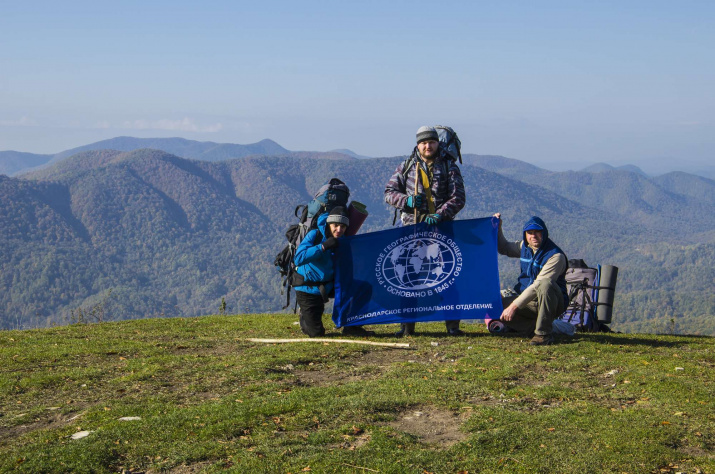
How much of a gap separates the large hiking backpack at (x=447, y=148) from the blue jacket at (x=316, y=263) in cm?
131

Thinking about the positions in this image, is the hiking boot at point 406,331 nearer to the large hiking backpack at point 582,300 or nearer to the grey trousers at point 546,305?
the grey trousers at point 546,305

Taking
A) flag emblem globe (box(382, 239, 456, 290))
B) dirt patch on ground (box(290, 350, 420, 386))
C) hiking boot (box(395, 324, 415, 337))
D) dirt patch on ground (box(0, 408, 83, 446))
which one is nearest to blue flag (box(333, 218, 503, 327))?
flag emblem globe (box(382, 239, 456, 290))

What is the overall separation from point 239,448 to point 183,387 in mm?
2522

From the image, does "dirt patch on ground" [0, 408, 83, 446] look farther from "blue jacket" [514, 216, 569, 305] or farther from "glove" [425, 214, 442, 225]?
"blue jacket" [514, 216, 569, 305]

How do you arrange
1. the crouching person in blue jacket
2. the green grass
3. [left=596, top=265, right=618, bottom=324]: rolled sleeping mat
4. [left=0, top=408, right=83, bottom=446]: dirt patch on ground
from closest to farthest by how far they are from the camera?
the green grass
[left=0, top=408, right=83, bottom=446]: dirt patch on ground
the crouching person in blue jacket
[left=596, top=265, right=618, bottom=324]: rolled sleeping mat

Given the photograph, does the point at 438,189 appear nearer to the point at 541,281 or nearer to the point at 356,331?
the point at 541,281

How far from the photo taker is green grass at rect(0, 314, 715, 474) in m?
6.23

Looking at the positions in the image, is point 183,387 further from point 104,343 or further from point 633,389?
point 633,389

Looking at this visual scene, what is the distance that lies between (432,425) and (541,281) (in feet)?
15.0

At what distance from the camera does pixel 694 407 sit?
7.71 metres

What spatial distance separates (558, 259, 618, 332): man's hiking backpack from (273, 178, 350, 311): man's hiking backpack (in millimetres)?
5012

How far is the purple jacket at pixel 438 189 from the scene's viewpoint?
12211 millimetres

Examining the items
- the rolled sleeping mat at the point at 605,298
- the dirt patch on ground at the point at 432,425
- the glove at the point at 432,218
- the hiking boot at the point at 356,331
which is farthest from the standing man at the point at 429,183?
the dirt patch on ground at the point at 432,425

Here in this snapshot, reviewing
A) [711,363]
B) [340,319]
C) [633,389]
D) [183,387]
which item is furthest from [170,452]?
[711,363]
